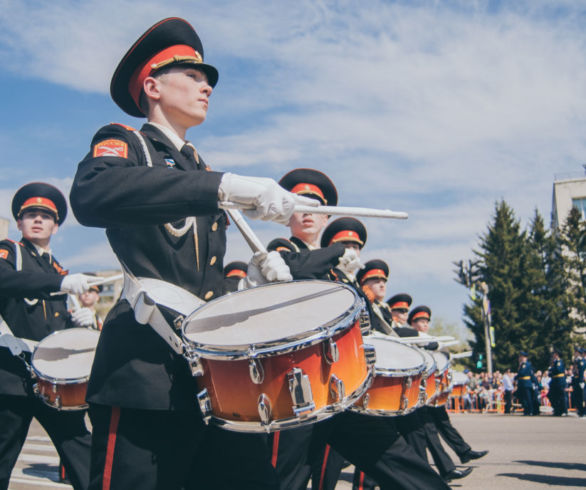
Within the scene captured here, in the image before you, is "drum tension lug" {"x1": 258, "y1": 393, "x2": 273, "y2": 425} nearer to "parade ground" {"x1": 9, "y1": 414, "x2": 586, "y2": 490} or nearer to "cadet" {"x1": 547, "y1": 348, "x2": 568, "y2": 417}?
"parade ground" {"x1": 9, "y1": 414, "x2": 586, "y2": 490}

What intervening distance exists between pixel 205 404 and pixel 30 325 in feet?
10.8

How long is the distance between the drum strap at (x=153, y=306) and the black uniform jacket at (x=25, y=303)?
2.12m

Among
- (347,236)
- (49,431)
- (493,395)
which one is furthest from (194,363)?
(493,395)

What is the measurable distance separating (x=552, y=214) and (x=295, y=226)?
72741 mm

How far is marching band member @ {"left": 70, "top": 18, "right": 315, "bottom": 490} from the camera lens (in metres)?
2.28

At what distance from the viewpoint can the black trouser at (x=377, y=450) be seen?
151 inches

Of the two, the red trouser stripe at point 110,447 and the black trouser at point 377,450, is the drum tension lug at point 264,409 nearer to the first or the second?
the red trouser stripe at point 110,447

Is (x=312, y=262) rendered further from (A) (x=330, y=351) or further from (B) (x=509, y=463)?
(B) (x=509, y=463)

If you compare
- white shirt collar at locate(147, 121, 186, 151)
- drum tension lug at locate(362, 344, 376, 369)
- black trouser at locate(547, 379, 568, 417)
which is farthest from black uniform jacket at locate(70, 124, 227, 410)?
black trouser at locate(547, 379, 568, 417)

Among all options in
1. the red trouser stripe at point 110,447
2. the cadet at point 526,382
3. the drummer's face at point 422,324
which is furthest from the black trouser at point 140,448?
the cadet at point 526,382

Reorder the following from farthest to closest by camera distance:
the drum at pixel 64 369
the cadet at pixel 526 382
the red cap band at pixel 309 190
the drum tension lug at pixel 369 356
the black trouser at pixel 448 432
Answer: the cadet at pixel 526 382 < the black trouser at pixel 448 432 < the red cap band at pixel 309 190 < the drum at pixel 64 369 < the drum tension lug at pixel 369 356

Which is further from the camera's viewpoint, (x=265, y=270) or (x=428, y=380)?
(x=428, y=380)

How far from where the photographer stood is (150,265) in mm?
2486

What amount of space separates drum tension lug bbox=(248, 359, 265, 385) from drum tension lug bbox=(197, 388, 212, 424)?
0.66 feet
